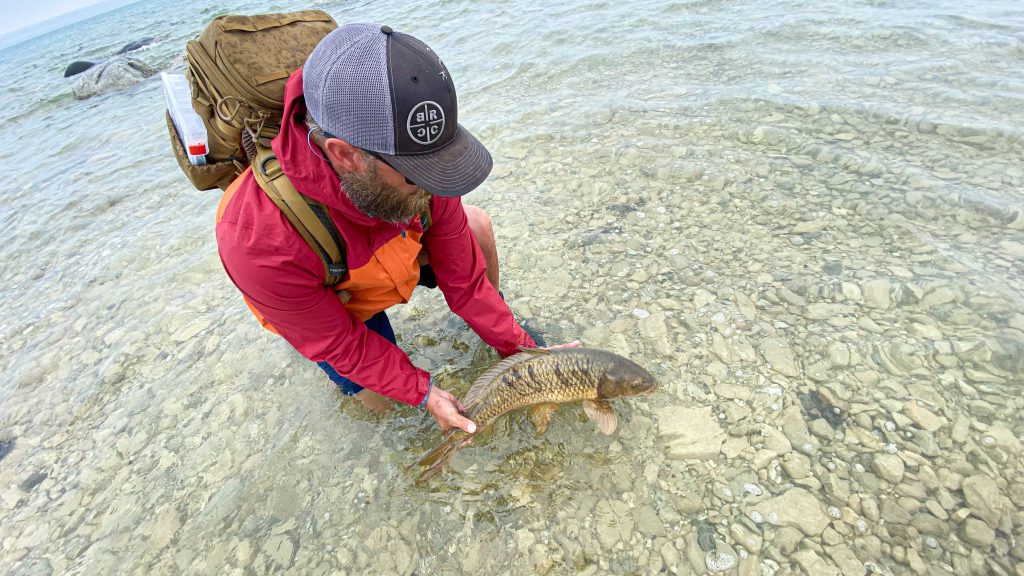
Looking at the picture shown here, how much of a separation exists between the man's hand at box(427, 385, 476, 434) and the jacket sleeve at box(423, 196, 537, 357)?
0.63 meters

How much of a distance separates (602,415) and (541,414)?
17.5 inches

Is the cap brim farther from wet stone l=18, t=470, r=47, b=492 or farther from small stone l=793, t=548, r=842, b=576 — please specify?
wet stone l=18, t=470, r=47, b=492

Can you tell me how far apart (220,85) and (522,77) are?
7738 mm

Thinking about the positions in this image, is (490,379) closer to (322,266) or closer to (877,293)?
(322,266)

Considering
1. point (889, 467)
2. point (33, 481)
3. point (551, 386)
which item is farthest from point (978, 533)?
point (33, 481)

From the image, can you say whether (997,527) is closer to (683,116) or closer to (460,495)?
(460,495)

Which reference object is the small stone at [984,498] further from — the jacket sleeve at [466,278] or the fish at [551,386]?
the jacket sleeve at [466,278]

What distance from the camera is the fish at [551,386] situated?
3336 mm

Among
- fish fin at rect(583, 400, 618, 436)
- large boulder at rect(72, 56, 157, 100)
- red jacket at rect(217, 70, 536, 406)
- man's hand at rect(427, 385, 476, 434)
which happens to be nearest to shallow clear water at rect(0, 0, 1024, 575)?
fish fin at rect(583, 400, 618, 436)

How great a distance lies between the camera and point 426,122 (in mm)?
2193

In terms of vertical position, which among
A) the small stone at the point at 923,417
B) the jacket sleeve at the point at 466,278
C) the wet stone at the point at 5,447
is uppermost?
the jacket sleeve at the point at 466,278

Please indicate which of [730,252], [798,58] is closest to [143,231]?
[730,252]

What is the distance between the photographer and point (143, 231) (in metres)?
7.37

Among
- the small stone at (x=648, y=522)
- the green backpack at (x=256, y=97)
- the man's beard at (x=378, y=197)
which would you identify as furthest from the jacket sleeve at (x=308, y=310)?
the small stone at (x=648, y=522)
